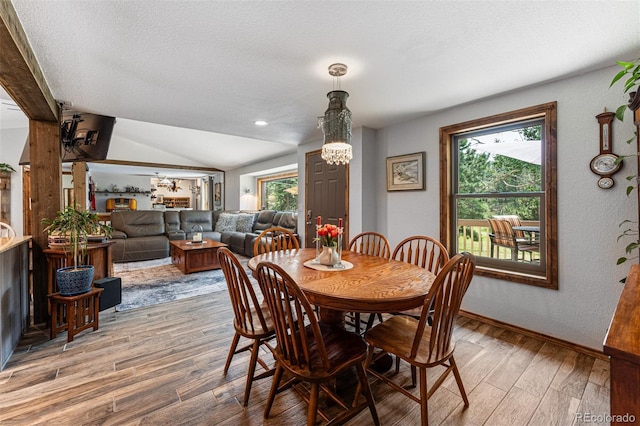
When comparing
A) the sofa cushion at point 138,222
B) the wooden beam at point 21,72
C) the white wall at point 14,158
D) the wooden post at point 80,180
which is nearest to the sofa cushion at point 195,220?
the sofa cushion at point 138,222

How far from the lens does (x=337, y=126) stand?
2.11m

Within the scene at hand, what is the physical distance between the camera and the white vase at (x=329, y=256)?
2.05 meters

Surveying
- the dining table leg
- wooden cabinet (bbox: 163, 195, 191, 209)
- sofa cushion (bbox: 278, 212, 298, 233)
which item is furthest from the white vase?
wooden cabinet (bbox: 163, 195, 191, 209)

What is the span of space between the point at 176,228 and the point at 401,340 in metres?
6.55

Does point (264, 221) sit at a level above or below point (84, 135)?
below

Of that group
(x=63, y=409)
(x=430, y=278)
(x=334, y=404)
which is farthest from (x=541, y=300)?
(x=63, y=409)

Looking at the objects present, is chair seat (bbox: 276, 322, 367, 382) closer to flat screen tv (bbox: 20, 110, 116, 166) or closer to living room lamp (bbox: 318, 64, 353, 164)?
living room lamp (bbox: 318, 64, 353, 164)

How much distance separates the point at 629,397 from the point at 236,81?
2.76 metres

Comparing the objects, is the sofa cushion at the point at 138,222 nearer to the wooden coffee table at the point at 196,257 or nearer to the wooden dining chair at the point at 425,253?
the wooden coffee table at the point at 196,257

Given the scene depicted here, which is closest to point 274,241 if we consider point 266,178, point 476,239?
point 476,239

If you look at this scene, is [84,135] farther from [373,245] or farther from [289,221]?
[289,221]

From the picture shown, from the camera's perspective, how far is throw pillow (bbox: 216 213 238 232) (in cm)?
735

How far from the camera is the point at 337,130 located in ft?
6.91

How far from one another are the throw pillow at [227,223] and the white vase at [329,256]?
5.68 meters
